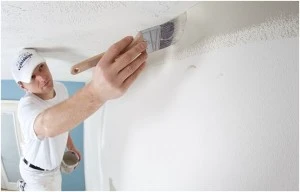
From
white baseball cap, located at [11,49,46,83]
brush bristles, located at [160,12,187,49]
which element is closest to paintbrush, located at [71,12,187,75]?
brush bristles, located at [160,12,187,49]

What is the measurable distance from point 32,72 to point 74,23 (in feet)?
0.93

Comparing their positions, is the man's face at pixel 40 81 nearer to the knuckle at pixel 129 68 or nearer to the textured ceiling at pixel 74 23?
the textured ceiling at pixel 74 23

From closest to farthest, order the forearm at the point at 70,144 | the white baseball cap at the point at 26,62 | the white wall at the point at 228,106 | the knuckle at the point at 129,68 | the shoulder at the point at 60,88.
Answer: the white wall at the point at 228,106 < the knuckle at the point at 129,68 < the white baseball cap at the point at 26,62 < the shoulder at the point at 60,88 < the forearm at the point at 70,144

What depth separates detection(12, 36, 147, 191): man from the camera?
1.98 feet

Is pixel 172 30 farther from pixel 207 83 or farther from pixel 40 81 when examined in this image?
pixel 40 81

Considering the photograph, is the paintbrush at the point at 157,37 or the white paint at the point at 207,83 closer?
the white paint at the point at 207,83

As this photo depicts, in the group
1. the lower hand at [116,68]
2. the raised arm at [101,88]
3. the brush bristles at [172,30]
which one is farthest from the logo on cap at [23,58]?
the brush bristles at [172,30]

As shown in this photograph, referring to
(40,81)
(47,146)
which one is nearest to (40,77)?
(40,81)

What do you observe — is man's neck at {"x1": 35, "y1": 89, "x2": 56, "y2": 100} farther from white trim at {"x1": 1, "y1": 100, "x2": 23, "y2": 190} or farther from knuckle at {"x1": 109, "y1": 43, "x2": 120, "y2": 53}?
knuckle at {"x1": 109, "y1": 43, "x2": 120, "y2": 53}

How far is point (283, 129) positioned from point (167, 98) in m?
0.31

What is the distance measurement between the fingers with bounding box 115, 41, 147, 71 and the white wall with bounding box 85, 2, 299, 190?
4.2 inches

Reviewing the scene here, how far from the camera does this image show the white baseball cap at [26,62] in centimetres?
82

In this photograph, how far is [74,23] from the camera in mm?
645

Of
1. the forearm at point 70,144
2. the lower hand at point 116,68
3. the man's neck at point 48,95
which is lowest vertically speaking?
the forearm at point 70,144
